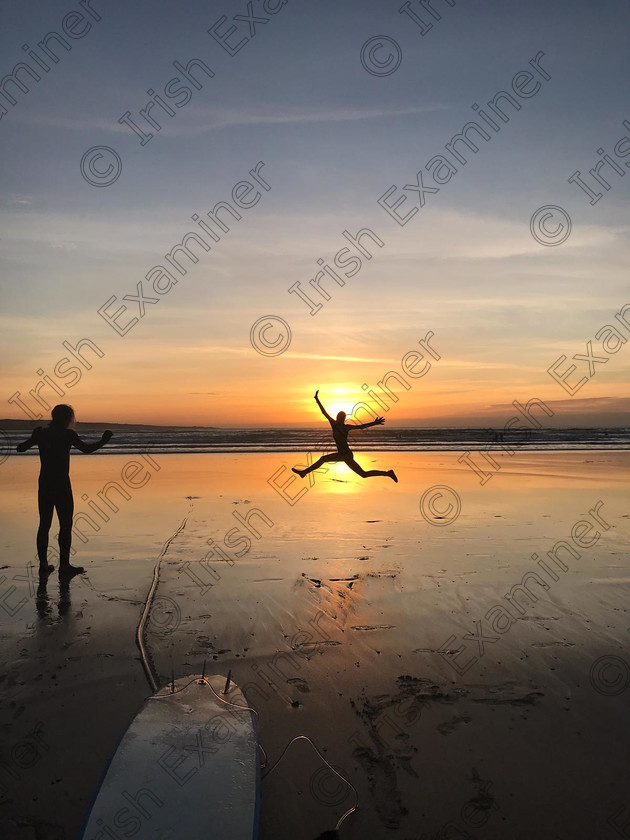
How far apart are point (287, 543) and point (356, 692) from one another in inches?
216

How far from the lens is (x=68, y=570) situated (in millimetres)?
8508

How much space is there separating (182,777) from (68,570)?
550 cm

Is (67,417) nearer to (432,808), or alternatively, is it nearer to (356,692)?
(356,692)

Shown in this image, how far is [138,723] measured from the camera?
14.0 ft

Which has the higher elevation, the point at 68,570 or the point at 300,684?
the point at 68,570


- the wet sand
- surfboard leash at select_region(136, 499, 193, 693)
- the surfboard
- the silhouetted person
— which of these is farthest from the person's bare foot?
the surfboard

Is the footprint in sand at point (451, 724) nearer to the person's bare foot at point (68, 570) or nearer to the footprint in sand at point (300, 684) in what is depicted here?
the footprint in sand at point (300, 684)

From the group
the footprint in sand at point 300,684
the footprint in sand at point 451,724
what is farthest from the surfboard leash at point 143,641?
the footprint in sand at point 451,724

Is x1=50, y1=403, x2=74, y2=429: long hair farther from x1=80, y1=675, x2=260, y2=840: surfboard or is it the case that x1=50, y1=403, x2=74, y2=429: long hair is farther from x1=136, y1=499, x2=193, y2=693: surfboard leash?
x1=80, y1=675, x2=260, y2=840: surfboard

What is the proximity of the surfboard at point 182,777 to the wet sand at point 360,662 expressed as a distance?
27 cm

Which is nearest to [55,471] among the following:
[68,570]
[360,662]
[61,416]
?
[61,416]

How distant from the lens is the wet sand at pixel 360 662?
12.7 ft

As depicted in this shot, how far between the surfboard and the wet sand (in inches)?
10.8

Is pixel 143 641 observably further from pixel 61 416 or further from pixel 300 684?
pixel 61 416
